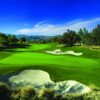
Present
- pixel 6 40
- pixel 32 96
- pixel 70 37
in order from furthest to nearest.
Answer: pixel 6 40 → pixel 70 37 → pixel 32 96

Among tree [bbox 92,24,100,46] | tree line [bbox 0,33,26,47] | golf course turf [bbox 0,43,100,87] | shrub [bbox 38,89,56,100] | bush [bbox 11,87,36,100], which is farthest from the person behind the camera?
tree [bbox 92,24,100,46]

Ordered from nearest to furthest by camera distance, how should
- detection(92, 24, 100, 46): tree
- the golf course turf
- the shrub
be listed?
the shrub, the golf course turf, detection(92, 24, 100, 46): tree

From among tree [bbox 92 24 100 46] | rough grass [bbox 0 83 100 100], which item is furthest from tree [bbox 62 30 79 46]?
rough grass [bbox 0 83 100 100]

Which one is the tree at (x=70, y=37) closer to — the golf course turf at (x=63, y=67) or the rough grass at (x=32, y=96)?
the golf course turf at (x=63, y=67)

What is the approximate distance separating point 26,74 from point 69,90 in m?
5.13

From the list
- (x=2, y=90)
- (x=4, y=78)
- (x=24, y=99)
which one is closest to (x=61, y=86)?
(x=24, y=99)

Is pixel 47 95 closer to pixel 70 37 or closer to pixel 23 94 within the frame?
pixel 23 94

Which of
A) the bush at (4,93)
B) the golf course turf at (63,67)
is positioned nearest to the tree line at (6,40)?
the golf course turf at (63,67)

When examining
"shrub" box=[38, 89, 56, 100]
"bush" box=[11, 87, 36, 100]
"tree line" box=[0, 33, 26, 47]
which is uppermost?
"tree line" box=[0, 33, 26, 47]

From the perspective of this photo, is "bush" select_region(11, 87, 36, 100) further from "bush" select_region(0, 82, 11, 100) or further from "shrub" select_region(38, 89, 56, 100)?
"shrub" select_region(38, 89, 56, 100)

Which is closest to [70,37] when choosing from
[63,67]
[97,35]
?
[97,35]

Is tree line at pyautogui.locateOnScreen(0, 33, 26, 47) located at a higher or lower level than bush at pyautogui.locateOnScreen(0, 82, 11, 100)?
higher

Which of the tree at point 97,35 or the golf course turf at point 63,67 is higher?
the tree at point 97,35

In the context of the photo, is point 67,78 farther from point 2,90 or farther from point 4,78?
point 4,78
